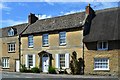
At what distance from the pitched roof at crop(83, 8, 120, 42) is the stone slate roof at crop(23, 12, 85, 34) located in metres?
2.07

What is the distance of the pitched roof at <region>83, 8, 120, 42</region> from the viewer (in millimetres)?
27361

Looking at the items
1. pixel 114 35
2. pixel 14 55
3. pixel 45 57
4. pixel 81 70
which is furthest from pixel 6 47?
pixel 114 35

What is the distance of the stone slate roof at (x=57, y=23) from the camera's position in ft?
103

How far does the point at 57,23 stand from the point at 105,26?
25.9 feet

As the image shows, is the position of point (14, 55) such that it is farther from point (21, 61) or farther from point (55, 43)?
point (55, 43)

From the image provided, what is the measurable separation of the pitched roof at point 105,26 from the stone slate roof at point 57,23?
2066mm

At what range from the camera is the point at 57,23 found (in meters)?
33.9

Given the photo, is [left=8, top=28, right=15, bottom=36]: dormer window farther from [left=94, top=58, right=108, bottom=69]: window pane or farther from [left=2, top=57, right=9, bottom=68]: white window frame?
[left=94, top=58, right=108, bottom=69]: window pane

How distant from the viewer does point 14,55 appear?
125 feet

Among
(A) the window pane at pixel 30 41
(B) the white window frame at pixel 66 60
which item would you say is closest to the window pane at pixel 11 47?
(A) the window pane at pixel 30 41

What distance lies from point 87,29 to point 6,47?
16245 mm

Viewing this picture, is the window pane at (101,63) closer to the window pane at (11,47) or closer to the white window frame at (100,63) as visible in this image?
the white window frame at (100,63)

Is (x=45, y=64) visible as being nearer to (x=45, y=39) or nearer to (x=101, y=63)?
(x=45, y=39)

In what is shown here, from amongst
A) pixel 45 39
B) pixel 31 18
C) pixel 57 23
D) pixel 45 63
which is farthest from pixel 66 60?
pixel 31 18
